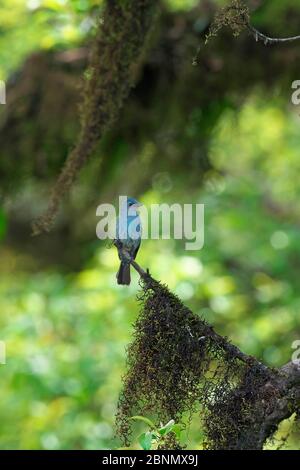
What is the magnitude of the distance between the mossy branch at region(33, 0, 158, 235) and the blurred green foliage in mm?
1225

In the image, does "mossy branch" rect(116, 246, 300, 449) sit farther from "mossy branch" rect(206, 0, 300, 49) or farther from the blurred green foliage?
the blurred green foliage

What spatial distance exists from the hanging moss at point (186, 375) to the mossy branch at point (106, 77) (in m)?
1.32

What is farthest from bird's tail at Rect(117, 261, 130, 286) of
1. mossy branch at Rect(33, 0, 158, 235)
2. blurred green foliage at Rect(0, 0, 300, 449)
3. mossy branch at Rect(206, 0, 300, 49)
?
blurred green foliage at Rect(0, 0, 300, 449)

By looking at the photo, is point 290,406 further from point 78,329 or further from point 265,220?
point 265,220

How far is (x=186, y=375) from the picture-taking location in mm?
2877

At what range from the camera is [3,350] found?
292 inches

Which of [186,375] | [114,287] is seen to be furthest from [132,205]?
[114,287]

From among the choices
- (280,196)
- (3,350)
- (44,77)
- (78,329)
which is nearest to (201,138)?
(44,77)

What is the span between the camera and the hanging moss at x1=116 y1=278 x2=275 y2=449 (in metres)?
2.84

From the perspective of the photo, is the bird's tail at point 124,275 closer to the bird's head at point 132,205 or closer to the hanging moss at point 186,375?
the bird's head at point 132,205

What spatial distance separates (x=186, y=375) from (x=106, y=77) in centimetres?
175

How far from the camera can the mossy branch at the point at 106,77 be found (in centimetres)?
402

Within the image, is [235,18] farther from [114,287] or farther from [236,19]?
[114,287]
